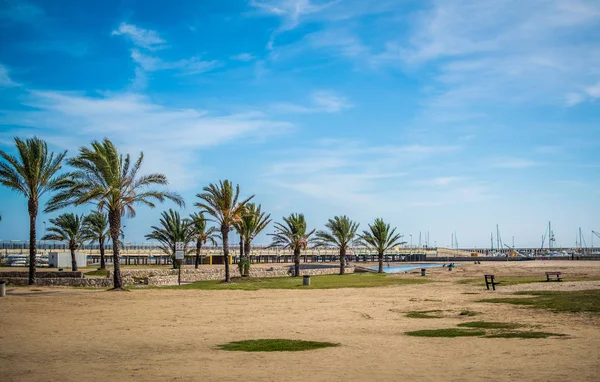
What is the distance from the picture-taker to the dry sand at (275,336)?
941cm

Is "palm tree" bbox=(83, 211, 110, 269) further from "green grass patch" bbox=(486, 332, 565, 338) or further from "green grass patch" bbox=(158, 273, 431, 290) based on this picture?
"green grass patch" bbox=(486, 332, 565, 338)

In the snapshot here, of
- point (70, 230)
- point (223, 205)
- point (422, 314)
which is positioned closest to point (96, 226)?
point (70, 230)

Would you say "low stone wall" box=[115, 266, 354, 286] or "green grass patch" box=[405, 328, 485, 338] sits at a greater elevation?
"green grass patch" box=[405, 328, 485, 338]

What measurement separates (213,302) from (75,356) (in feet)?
43.1

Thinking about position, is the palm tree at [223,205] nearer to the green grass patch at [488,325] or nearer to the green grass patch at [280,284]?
the green grass patch at [280,284]

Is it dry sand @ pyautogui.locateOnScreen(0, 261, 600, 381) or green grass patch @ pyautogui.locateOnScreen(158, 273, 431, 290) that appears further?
green grass patch @ pyautogui.locateOnScreen(158, 273, 431, 290)

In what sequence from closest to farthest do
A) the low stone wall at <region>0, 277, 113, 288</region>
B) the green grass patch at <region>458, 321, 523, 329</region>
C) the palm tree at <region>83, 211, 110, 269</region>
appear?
1. the green grass patch at <region>458, 321, 523, 329</region>
2. the low stone wall at <region>0, 277, 113, 288</region>
3. the palm tree at <region>83, 211, 110, 269</region>

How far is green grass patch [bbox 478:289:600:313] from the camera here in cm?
1832

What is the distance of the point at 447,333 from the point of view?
14.0 m

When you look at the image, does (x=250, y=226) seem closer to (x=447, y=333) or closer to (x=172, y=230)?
(x=172, y=230)

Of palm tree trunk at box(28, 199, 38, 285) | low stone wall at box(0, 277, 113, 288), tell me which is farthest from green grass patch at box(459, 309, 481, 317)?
palm tree trunk at box(28, 199, 38, 285)

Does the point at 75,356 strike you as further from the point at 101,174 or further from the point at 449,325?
the point at 101,174

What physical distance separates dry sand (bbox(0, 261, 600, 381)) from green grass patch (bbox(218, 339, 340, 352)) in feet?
1.46

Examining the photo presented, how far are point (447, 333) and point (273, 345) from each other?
15.3ft
